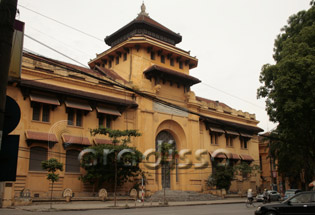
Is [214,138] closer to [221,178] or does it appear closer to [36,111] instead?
[221,178]

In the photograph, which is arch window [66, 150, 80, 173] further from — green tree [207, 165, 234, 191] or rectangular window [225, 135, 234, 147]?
rectangular window [225, 135, 234, 147]

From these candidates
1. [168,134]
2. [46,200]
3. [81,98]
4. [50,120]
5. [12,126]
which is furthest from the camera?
[168,134]

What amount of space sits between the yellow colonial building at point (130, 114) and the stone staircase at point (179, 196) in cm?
111

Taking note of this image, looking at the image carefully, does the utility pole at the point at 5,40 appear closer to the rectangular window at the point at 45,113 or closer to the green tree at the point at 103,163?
the green tree at the point at 103,163

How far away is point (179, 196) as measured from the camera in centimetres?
3206

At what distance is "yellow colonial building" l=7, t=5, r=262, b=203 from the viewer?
83.0 ft

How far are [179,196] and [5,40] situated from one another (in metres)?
30.0

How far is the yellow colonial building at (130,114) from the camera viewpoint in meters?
25.3

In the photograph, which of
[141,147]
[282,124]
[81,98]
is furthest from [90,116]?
[282,124]

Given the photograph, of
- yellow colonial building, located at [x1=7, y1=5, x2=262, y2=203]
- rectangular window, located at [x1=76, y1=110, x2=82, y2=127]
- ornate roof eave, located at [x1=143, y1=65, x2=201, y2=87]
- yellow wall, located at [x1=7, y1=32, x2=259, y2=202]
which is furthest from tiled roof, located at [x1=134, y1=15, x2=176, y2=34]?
rectangular window, located at [x1=76, y1=110, x2=82, y2=127]

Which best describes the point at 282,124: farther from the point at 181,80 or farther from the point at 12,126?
the point at 12,126

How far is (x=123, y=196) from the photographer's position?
28266 millimetres

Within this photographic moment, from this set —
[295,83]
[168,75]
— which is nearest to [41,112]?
[168,75]

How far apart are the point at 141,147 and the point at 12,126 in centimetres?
2780
